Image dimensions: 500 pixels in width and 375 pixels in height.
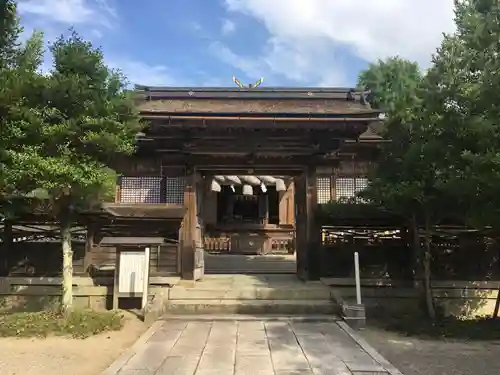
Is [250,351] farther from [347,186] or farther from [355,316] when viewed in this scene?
[347,186]

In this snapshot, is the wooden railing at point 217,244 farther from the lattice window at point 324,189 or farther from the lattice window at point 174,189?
the lattice window at point 324,189

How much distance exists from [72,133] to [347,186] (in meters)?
7.46

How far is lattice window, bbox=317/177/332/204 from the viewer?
39.9ft

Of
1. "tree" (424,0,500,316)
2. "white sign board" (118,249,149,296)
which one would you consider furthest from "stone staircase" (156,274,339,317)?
"tree" (424,0,500,316)

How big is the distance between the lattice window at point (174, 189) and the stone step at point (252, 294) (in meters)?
2.70

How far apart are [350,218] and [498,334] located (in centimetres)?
409

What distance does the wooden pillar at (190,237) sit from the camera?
1091cm

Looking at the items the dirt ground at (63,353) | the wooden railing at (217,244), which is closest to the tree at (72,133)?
the dirt ground at (63,353)

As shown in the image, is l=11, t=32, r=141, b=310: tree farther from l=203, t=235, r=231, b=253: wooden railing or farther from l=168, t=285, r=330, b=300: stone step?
l=203, t=235, r=231, b=253: wooden railing

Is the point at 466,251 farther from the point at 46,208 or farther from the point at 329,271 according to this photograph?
the point at 46,208

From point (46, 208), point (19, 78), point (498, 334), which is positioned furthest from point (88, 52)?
point (498, 334)

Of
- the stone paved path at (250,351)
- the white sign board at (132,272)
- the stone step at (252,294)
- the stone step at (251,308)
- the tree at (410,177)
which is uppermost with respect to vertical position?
the tree at (410,177)

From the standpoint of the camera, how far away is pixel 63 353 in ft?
22.1

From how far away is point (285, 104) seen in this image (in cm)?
1377
